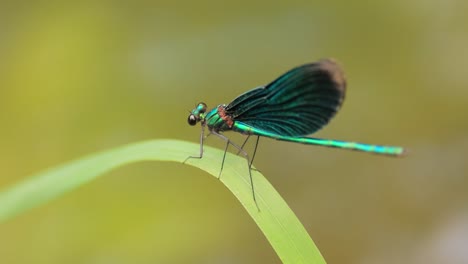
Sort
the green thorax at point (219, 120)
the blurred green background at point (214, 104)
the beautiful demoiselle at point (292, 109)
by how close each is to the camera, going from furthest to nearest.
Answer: the blurred green background at point (214, 104), the green thorax at point (219, 120), the beautiful demoiselle at point (292, 109)

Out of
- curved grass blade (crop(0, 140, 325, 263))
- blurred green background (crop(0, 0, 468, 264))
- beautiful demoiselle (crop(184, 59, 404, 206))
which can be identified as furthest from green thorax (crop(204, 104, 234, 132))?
blurred green background (crop(0, 0, 468, 264))

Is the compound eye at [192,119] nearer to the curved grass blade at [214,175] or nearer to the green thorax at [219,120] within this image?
the green thorax at [219,120]

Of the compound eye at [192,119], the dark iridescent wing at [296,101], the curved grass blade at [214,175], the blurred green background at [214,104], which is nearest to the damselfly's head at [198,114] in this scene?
the compound eye at [192,119]

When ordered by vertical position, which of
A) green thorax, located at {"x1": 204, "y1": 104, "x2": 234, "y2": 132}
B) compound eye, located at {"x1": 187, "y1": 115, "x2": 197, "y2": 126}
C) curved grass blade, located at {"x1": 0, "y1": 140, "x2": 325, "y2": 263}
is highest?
compound eye, located at {"x1": 187, "y1": 115, "x2": 197, "y2": 126}

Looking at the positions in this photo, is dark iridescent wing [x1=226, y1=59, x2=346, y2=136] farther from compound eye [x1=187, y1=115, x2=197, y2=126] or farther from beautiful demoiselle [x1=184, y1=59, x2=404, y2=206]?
compound eye [x1=187, y1=115, x2=197, y2=126]

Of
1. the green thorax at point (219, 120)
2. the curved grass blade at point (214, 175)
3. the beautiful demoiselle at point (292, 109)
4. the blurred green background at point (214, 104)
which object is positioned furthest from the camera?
the blurred green background at point (214, 104)

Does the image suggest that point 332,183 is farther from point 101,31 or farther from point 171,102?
point 101,31

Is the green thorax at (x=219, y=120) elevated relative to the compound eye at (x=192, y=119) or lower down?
lower down
